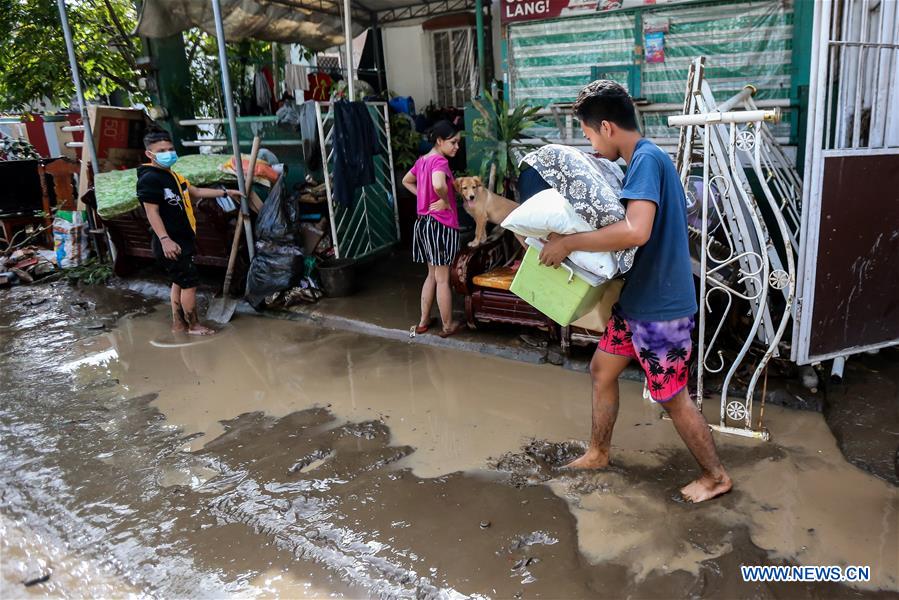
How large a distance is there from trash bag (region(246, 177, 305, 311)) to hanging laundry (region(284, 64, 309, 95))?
9.78 ft

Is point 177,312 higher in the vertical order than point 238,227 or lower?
lower

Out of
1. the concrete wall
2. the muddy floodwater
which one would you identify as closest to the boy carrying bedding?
the muddy floodwater

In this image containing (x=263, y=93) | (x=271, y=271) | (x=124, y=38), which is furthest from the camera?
(x=124, y=38)

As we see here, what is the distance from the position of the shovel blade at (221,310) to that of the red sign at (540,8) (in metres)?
3.80

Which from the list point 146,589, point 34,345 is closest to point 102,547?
point 146,589

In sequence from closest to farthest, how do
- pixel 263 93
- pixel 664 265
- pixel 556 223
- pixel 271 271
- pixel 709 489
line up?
pixel 556 223 < pixel 664 265 < pixel 709 489 < pixel 271 271 < pixel 263 93

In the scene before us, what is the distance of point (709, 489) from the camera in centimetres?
283

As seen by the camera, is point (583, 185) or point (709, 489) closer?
point (583, 185)

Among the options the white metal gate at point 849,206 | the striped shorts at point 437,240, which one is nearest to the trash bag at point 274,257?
the striped shorts at point 437,240

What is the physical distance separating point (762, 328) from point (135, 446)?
3.92 m

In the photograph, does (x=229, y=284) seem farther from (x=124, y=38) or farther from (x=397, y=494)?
(x=124, y=38)

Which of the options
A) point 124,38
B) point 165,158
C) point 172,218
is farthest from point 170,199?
point 124,38

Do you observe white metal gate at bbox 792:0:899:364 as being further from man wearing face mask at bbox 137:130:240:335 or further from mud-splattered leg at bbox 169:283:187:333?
mud-splattered leg at bbox 169:283:187:333

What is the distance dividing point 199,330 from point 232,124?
77.5 inches
